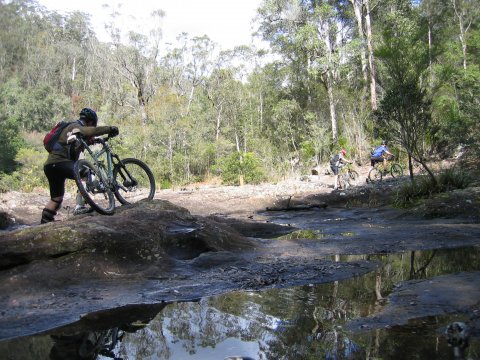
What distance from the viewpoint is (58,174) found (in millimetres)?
6195

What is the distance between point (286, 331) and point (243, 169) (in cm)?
1947

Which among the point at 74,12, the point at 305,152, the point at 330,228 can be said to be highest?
the point at 74,12

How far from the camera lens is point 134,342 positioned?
9.97ft

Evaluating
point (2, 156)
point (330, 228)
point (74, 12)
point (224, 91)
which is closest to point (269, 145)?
point (224, 91)

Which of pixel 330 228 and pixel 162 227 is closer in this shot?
pixel 162 227

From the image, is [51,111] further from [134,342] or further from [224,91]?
[134,342]

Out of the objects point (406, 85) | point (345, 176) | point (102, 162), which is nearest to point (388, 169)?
point (345, 176)

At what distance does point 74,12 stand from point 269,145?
52.0 meters

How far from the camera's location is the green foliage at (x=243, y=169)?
73.3ft

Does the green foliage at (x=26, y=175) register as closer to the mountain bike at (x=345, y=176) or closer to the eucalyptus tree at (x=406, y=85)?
the mountain bike at (x=345, y=176)

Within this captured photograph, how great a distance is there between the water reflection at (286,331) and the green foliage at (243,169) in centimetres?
1795

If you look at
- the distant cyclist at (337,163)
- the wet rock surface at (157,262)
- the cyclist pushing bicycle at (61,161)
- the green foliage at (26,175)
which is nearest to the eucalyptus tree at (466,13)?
the distant cyclist at (337,163)

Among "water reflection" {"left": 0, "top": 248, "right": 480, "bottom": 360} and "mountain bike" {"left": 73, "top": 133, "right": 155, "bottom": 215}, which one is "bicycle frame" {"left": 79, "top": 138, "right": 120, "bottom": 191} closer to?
"mountain bike" {"left": 73, "top": 133, "right": 155, "bottom": 215}

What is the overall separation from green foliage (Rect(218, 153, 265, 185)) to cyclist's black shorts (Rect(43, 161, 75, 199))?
16143 millimetres
